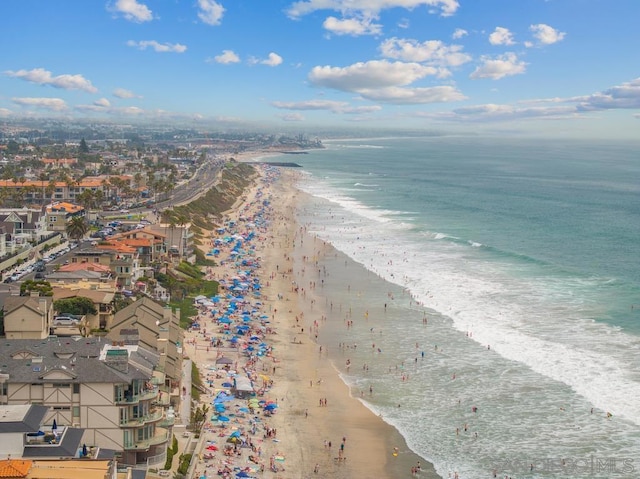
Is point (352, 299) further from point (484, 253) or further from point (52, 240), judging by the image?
point (52, 240)

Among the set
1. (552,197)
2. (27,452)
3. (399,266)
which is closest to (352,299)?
(399,266)

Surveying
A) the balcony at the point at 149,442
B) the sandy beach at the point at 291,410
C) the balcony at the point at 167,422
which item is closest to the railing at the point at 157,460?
the balcony at the point at 149,442

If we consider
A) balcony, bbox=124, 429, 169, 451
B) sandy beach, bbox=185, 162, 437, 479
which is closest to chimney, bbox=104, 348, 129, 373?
balcony, bbox=124, 429, 169, 451

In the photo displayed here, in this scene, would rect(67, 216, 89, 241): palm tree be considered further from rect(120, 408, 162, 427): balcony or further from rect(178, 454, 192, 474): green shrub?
rect(120, 408, 162, 427): balcony

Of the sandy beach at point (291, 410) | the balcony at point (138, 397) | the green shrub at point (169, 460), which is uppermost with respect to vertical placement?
the balcony at point (138, 397)

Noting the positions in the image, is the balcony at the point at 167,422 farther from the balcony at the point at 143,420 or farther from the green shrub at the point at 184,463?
the green shrub at the point at 184,463

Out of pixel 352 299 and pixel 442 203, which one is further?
pixel 442 203
